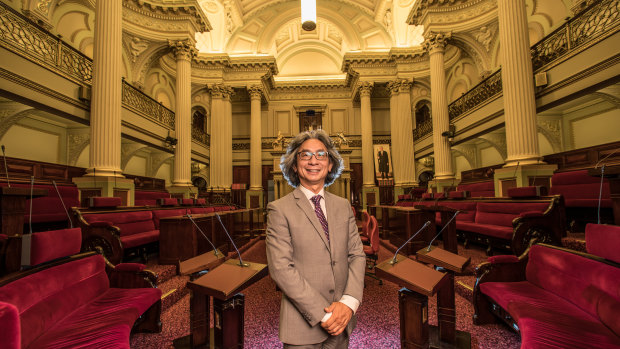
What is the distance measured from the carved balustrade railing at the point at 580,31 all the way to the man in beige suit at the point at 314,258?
7648mm

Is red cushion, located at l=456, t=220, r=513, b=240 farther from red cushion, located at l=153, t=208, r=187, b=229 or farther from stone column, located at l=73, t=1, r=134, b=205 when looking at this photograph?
stone column, located at l=73, t=1, r=134, b=205

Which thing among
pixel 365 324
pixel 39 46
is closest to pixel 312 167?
pixel 365 324

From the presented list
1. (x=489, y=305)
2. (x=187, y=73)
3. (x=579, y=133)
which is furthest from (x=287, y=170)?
(x=579, y=133)

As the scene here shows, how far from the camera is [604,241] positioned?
5.88ft

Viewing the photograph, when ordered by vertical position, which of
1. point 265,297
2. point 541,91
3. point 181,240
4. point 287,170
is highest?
point 541,91

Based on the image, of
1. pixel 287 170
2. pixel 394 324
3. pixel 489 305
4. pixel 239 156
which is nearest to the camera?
pixel 287 170

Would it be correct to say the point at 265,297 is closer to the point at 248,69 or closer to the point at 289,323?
the point at 289,323

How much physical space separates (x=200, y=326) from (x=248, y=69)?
1419 cm

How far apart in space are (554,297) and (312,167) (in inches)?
84.0

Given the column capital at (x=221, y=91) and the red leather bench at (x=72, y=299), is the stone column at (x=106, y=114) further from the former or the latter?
the column capital at (x=221, y=91)

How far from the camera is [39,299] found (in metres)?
1.58

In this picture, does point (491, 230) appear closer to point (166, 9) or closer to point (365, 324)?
point (365, 324)

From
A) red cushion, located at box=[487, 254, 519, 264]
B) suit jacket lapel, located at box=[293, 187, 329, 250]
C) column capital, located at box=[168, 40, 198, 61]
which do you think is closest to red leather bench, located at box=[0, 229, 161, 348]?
suit jacket lapel, located at box=[293, 187, 329, 250]

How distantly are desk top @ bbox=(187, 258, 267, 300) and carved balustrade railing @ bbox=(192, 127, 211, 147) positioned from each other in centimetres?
1301
